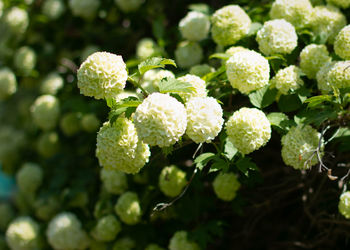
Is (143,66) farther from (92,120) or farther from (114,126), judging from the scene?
(92,120)

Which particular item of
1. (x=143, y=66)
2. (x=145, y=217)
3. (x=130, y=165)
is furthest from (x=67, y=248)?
(x=143, y=66)

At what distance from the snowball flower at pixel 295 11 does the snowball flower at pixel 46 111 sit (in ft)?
6.21

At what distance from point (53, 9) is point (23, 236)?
6.50 feet

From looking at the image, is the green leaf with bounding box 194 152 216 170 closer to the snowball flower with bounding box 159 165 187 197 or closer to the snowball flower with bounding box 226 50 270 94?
the snowball flower with bounding box 226 50 270 94

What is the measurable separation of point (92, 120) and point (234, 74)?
1493mm

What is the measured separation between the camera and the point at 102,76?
1.50 meters

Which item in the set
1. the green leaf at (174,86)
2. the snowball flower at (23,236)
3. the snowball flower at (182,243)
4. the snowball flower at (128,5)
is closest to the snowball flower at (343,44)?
the green leaf at (174,86)

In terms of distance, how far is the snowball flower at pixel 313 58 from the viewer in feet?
6.37

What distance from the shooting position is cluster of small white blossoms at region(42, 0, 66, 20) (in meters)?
3.62

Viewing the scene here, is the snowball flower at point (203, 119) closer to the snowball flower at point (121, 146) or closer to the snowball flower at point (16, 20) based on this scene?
the snowball flower at point (121, 146)

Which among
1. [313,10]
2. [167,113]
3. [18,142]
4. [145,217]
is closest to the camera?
[167,113]

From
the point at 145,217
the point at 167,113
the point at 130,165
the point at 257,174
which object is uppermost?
the point at 167,113

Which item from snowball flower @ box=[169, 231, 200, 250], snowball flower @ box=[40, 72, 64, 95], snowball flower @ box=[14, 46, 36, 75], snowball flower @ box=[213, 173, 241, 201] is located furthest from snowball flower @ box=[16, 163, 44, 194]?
snowball flower @ box=[213, 173, 241, 201]

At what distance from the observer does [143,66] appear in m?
1.63
